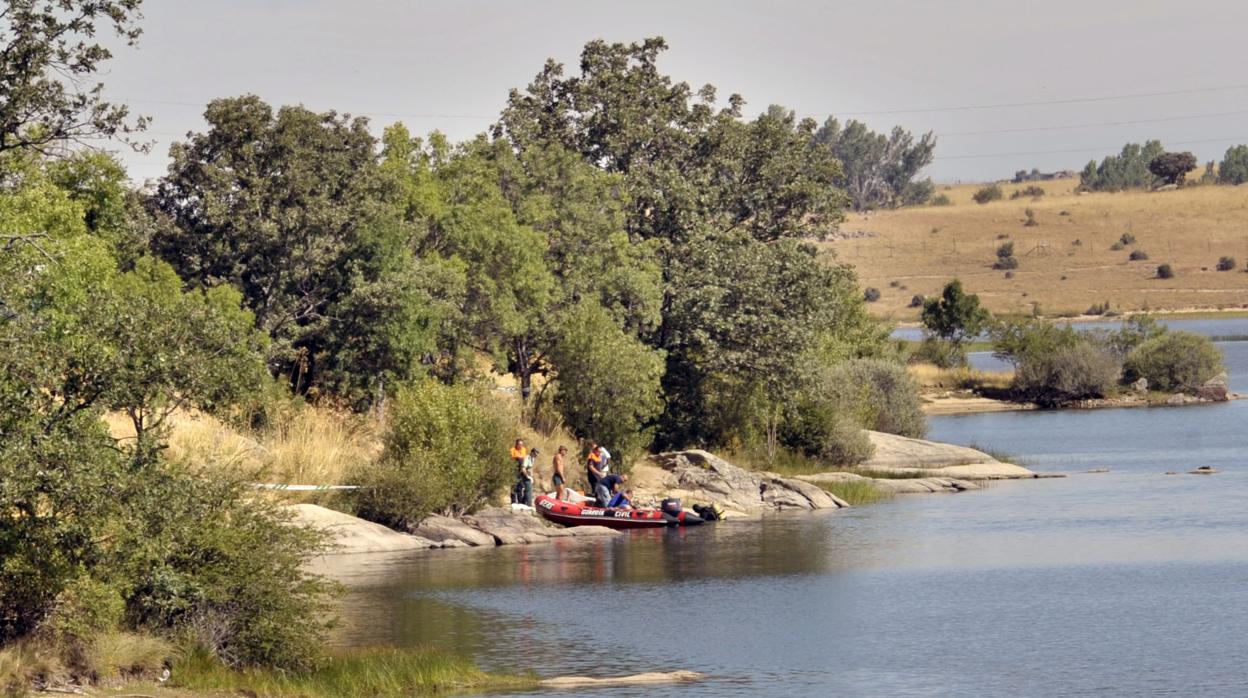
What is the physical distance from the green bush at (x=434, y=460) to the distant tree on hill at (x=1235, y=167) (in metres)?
150

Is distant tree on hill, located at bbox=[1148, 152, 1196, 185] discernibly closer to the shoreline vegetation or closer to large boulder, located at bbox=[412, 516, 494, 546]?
the shoreline vegetation

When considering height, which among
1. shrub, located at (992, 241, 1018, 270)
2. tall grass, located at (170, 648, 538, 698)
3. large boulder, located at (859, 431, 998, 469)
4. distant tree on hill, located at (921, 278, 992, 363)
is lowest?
tall grass, located at (170, 648, 538, 698)

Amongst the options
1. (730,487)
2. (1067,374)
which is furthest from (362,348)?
(1067,374)

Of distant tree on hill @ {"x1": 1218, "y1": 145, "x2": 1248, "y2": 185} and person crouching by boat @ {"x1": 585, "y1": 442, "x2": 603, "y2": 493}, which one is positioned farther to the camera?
distant tree on hill @ {"x1": 1218, "y1": 145, "x2": 1248, "y2": 185}

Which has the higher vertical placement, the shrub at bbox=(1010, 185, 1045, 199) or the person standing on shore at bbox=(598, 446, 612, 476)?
the shrub at bbox=(1010, 185, 1045, 199)

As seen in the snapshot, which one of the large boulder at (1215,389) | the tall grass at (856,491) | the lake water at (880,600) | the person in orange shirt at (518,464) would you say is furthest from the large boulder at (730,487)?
the large boulder at (1215,389)

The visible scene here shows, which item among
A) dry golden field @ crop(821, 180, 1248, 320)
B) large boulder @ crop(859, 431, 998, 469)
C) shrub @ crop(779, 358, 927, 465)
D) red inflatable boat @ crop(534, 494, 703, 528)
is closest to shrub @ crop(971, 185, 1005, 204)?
dry golden field @ crop(821, 180, 1248, 320)

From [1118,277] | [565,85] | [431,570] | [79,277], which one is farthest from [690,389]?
[1118,277]

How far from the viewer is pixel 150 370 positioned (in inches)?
769

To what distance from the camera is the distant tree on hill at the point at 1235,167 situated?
17788cm

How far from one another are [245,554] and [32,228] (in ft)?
25.6

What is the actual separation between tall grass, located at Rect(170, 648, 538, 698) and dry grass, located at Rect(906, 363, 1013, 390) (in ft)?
210

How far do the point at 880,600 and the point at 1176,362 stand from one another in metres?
55.3

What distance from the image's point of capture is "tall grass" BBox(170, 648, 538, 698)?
20922 millimetres
